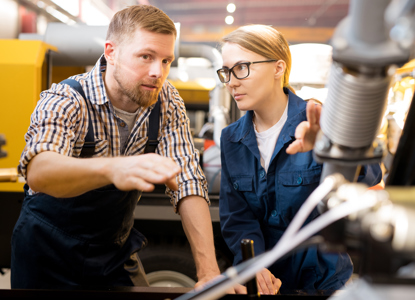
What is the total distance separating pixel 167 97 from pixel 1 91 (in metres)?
1.16

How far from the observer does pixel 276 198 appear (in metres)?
1.18

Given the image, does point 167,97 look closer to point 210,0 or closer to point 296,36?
point 210,0

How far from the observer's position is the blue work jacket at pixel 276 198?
3.77 ft

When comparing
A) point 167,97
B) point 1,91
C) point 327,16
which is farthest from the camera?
point 327,16

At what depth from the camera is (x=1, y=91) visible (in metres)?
1.97

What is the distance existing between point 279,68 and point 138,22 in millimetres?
494

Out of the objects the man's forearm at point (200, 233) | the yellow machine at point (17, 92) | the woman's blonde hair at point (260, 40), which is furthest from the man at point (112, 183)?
the yellow machine at point (17, 92)

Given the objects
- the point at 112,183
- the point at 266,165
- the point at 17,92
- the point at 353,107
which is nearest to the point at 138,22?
the point at 112,183

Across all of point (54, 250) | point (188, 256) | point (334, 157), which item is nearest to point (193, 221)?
point (54, 250)

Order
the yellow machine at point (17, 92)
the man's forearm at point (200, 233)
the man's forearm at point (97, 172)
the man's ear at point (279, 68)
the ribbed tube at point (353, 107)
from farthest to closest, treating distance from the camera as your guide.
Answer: the yellow machine at point (17, 92) < the man's ear at point (279, 68) < the man's forearm at point (200, 233) < the man's forearm at point (97, 172) < the ribbed tube at point (353, 107)

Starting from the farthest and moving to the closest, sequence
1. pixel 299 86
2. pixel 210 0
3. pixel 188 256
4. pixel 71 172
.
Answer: pixel 210 0, pixel 299 86, pixel 188 256, pixel 71 172

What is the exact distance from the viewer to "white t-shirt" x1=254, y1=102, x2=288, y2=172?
49.5 inches

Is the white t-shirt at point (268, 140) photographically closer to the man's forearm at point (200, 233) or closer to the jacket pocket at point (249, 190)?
the jacket pocket at point (249, 190)

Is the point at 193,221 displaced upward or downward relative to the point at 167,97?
downward
